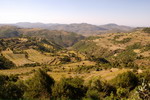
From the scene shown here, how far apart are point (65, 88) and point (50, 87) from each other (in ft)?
11.5

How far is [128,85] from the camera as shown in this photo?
174ft

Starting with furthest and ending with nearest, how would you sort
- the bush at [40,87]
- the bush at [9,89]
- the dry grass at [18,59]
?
1. the dry grass at [18,59]
2. the bush at [40,87]
3. the bush at [9,89]

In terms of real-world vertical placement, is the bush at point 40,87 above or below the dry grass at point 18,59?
above

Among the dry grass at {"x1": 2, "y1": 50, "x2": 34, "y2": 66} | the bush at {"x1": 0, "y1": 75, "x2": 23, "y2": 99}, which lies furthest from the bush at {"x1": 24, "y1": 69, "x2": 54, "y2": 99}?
the dry grass at {"x1": 2, "y1": 50, "x2": 34, "y2": 66}

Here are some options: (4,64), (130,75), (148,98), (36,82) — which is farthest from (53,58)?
(148,98)

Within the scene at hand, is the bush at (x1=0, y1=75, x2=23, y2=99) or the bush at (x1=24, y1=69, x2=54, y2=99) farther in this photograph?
the bush at (x1=24, y1=69, x2=54, y2=99)

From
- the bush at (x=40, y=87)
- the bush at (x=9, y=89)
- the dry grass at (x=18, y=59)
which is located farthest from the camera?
the dry grass at (x=18, y=59)

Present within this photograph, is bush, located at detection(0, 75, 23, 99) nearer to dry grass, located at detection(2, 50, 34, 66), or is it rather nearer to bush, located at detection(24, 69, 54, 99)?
bush, located at detection(24, 69, 54, 99)

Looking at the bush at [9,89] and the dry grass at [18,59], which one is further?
the dry grass at [18,59]

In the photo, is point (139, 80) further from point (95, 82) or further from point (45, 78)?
point (45, 78)

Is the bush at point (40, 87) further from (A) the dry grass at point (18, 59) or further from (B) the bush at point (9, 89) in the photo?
(A) the dry grass at point (18, 59)

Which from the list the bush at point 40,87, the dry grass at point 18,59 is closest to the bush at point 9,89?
the bush at point 40,87

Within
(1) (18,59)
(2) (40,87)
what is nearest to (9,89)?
(2) (40,87)

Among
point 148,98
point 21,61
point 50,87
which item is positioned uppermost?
point 148,98
